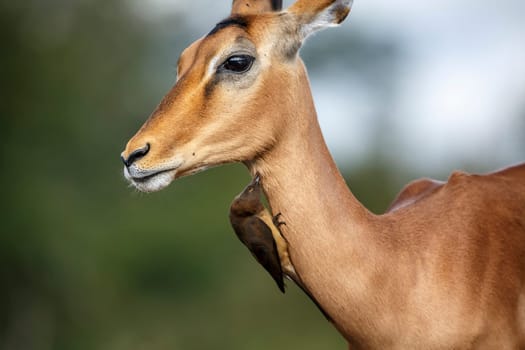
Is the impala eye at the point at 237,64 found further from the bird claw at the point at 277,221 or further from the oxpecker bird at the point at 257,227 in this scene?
the bird claw at the point at 277,221

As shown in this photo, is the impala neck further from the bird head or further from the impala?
the bird head

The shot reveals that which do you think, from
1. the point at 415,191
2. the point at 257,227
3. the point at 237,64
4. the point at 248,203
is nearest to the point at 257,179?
the point at 248,203

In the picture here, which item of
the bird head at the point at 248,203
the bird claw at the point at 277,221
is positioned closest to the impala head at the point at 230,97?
the bird head at the point at 248,203

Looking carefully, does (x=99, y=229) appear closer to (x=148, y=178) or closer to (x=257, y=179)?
(x=257, y=179)

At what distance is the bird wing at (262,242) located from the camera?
20.5 ft

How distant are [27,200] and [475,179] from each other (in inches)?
801

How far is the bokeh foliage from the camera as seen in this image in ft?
84.2

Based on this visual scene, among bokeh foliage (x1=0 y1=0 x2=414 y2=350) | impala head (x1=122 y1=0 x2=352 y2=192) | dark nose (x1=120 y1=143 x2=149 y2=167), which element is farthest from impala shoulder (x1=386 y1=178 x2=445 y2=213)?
bokeh foliage (x1=0 y1=0 x2=414 y2=350)

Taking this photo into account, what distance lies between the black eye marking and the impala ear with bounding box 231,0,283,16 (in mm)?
931

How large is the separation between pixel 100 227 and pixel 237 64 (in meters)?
21.5

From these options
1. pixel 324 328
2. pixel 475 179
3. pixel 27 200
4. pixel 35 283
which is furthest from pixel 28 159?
pixel 475 179

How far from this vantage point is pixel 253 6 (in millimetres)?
7309

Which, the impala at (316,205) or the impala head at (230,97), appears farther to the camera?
the impala at (316,205)

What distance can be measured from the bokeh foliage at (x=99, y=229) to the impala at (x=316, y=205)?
17.4m
